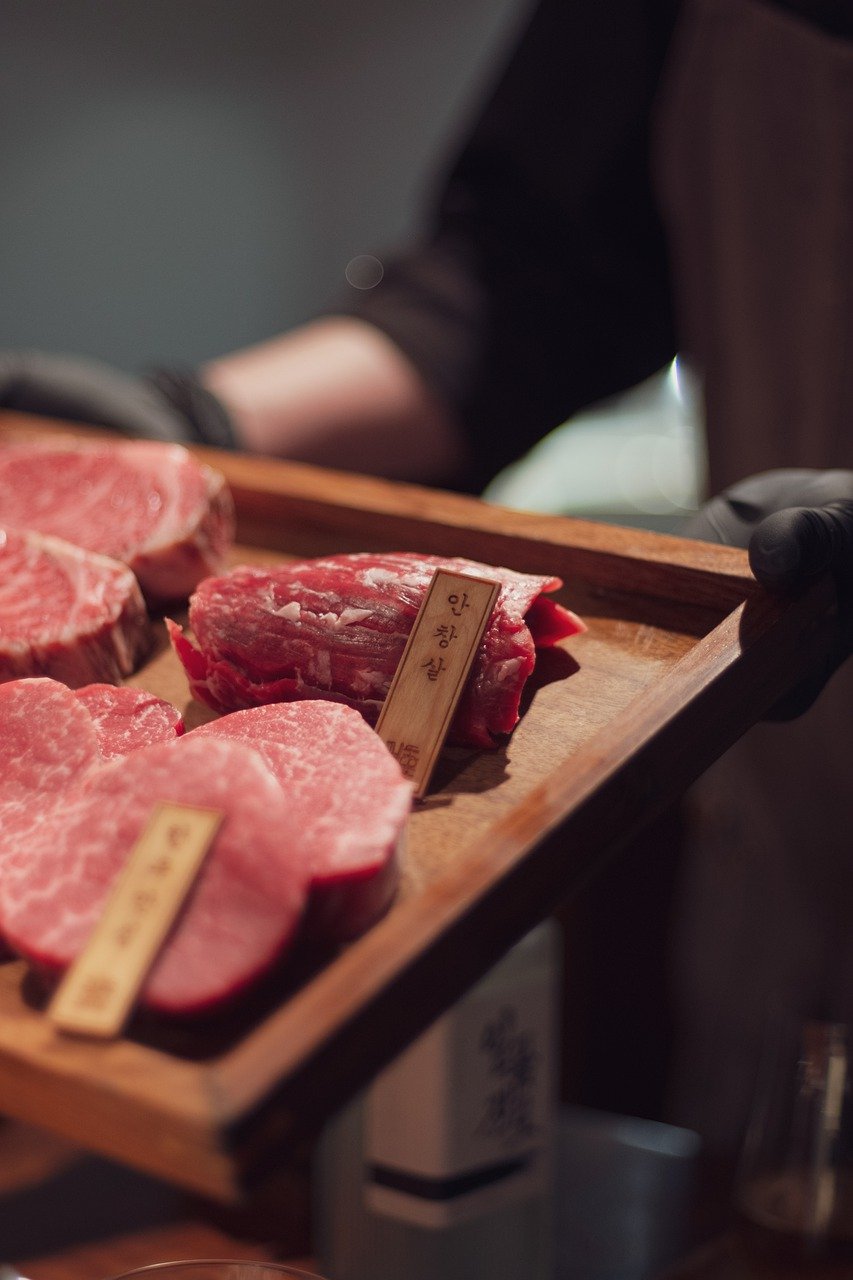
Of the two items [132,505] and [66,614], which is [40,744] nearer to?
[66,614]

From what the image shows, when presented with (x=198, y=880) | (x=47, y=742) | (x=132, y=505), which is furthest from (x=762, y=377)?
(x=198, y=880)

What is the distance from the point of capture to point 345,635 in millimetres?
1174

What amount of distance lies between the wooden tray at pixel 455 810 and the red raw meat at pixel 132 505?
0.12 m

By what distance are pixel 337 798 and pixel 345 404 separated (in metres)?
1.42

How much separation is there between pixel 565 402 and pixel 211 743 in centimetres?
155

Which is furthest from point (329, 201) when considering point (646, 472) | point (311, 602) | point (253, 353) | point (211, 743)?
point (211, 743)

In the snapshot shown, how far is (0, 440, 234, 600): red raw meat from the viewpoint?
141cm

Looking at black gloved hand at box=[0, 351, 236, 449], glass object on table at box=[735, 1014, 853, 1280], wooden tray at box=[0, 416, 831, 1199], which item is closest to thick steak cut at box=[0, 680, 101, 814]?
wooden tray at box=[0, 416, 831, 1199]

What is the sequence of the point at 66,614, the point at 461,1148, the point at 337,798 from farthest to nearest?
1. the point at 66,614
2. the point at 461,1148
3. the point at 337,798

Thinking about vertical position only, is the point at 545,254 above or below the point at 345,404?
above

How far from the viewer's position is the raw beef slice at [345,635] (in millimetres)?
1130

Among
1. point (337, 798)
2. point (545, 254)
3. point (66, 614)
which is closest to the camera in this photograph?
point (337, 798)

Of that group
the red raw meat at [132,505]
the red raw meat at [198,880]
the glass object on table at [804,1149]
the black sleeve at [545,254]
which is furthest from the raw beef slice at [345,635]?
the black sleeve at [545,254]

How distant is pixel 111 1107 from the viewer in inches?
26.4
